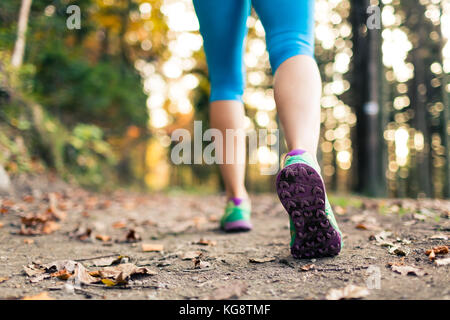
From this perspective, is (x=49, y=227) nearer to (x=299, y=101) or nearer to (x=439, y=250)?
(x=299, y=101)

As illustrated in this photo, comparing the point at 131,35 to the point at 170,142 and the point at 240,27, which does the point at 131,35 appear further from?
the point at 240,27

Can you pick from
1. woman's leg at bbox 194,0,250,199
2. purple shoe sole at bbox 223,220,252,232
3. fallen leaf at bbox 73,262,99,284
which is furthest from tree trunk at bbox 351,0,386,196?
fallen leaf at bbox 73,262,99,284

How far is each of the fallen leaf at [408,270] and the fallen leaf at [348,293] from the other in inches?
7.5

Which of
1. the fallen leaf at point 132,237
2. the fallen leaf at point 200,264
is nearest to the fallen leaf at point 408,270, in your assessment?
the fallen leaf at point 200,264

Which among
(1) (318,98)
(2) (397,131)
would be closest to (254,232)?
(1) (318,98)

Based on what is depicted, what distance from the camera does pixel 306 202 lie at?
121 cm

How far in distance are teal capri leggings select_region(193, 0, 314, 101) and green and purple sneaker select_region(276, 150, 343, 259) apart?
0.48 m

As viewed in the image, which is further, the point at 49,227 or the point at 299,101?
the point at 49,227

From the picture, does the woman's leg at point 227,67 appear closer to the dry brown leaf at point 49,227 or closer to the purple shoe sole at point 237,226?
the purple shoe sole at point 237,226

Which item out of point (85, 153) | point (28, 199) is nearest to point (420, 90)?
point (85, 153)

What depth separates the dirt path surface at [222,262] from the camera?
1.05m

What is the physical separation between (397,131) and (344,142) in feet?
14.8

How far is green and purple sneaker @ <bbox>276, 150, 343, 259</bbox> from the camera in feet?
3.95

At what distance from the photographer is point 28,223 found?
87.6 inches
